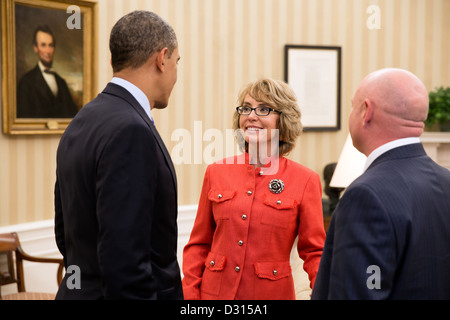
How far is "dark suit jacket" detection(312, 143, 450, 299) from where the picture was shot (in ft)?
4.44

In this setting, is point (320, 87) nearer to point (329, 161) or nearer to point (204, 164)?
point (329, 161)

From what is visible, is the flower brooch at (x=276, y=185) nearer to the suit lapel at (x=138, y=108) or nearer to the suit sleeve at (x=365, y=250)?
the suit lapel at (x=138, y=108)

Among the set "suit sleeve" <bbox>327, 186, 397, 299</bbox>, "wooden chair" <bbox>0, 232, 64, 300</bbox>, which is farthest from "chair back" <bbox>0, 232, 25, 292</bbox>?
"suit sleeve" <bbox>327, 186, 397, 299</bbox>

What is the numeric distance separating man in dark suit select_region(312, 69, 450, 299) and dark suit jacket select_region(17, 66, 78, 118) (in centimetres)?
291

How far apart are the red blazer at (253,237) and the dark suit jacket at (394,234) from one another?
0.79 m

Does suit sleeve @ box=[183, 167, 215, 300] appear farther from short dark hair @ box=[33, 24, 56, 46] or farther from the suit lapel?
short dark hair @ box=[33, 24, 56, 46]

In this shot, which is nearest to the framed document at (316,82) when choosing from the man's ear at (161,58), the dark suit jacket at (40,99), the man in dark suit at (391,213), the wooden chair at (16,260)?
the dark suit jacket at (40,99)

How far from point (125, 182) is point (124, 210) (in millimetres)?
73

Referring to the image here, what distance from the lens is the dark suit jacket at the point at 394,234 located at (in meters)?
1.35

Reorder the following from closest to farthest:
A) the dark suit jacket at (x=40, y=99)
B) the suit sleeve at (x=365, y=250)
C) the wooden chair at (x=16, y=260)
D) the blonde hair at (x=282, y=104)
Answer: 1. the suit sleeve at (x=365, y=250)
2. the blonde hair at (x=282, y=104)
3. the wooden chair at (x=16, y=260)
4. the dark suit jacket at (x=40, y=99)

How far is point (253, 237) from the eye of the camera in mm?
2277

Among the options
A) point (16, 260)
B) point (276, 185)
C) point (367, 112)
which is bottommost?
point (16, 260)

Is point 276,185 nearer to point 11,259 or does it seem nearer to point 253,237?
point 253,237

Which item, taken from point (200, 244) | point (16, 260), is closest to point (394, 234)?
point (200, 244)
